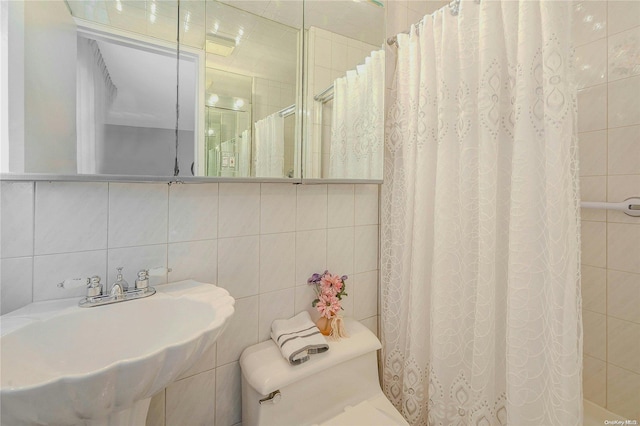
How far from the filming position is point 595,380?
4.56 feet

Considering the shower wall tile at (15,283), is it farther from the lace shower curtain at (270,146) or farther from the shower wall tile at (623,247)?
the shower wall tile at (623,247)

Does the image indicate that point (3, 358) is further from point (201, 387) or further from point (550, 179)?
point (550, 179)

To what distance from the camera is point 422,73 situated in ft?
3.81

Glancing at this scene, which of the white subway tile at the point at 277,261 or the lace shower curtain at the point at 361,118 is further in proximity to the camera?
the lace shower curtain at the point at 361,118

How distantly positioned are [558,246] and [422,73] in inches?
30.6

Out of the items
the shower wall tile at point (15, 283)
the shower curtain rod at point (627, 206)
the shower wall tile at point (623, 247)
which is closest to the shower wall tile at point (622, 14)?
the shower curtain rod at point (627, 206)

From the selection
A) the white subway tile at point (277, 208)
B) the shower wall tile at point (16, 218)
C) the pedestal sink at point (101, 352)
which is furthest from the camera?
the white subway tile at point (277, 208)

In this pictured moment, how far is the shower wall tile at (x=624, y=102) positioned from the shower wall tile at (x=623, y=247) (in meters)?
0.45

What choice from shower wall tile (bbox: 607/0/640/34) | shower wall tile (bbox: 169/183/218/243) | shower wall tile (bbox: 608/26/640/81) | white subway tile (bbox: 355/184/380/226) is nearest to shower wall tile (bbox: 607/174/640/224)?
shower wall tile (bbox: 608/26/640/81)

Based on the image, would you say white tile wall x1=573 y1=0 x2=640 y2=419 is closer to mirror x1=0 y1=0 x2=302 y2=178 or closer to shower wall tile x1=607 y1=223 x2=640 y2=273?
shower wall tile x1=607 y1=223 x2=640 y2=273

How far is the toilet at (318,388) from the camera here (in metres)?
0.97

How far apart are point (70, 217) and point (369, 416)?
1.19 metres

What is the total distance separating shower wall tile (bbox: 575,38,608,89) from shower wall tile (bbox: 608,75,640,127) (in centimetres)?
7

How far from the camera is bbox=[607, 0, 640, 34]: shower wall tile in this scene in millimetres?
1251
